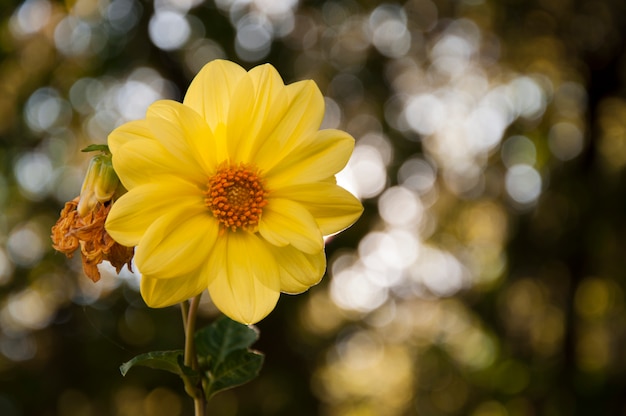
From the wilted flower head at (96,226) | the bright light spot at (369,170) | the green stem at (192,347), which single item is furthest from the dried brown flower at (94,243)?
the bright light spot at (369,170)

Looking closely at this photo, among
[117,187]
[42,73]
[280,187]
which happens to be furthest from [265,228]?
[42,73]

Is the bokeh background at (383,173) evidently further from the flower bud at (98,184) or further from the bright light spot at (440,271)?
the flower bud at (98,184)

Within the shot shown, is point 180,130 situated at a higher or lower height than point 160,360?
higher

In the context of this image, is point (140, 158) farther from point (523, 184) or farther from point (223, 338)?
point (523, 184)

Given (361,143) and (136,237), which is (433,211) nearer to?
(361,143)

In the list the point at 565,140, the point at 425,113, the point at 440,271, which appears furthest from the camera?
the point at 440,271

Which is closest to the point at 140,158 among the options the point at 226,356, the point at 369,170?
the point at 226,356

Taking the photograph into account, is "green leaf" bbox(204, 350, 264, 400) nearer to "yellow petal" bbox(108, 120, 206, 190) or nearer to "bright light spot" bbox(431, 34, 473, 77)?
"yellow petal" bbox(108, 120, 206, 190)

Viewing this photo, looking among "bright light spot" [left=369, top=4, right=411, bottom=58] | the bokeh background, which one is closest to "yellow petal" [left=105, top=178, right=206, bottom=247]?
the bokeh background
